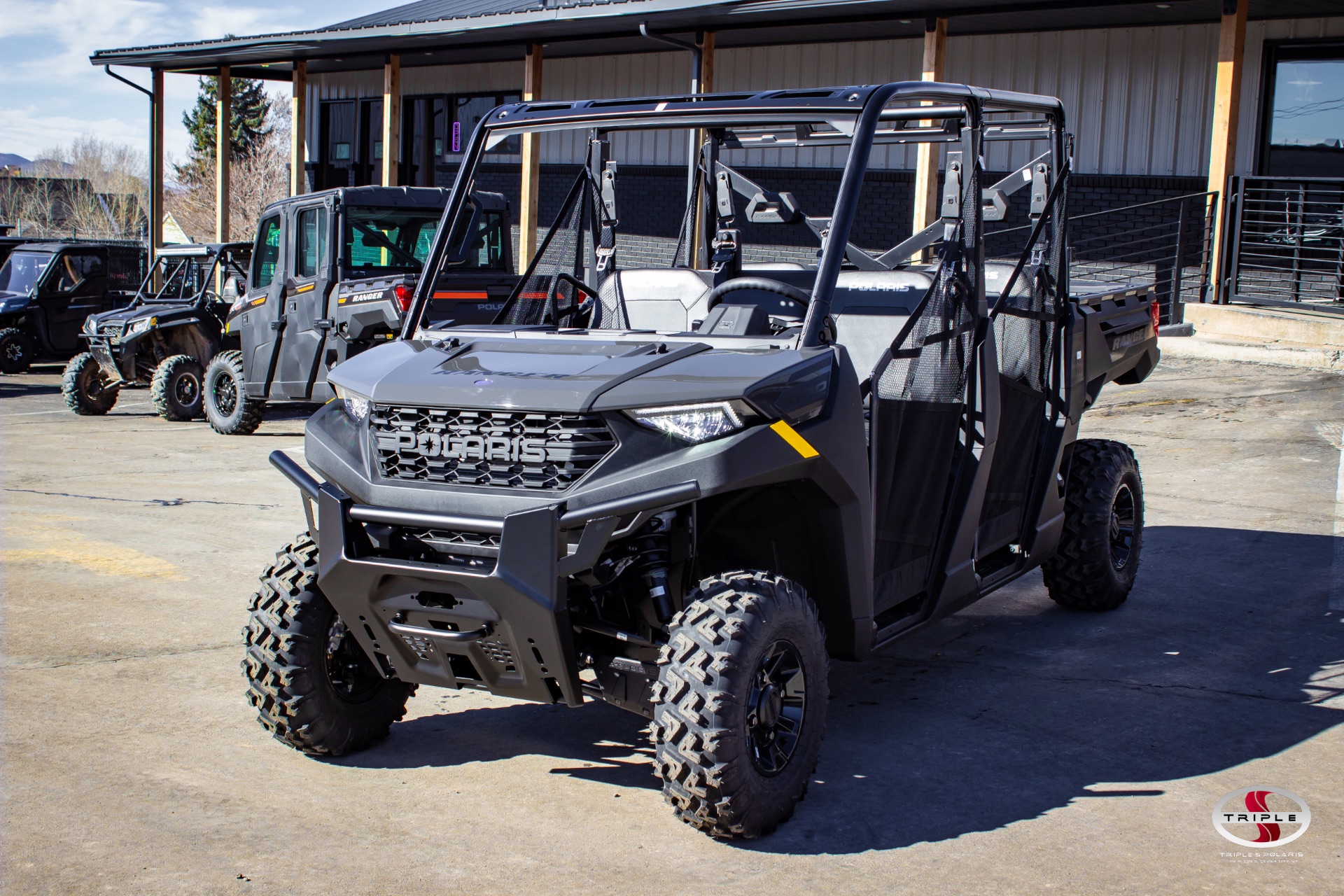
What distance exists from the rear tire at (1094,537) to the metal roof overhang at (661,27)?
357 inches

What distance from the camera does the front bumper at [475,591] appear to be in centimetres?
341

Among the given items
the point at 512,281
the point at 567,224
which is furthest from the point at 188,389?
the point at 567,224

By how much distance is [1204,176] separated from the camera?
15125mm

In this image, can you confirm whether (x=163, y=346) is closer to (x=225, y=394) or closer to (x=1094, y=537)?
(x=225, y=394)

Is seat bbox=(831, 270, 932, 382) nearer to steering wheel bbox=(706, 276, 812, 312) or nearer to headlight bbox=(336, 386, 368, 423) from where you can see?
steering wheel bbox=(706, 276, 812, 312)

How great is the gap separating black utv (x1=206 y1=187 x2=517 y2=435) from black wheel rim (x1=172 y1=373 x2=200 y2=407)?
1557 millimetres

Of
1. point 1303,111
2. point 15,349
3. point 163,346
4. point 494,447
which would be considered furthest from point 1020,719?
point 15,349

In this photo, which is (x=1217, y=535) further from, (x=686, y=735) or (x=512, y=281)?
(x=512, y=281)

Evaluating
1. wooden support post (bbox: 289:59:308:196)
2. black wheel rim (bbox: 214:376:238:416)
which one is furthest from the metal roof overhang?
black wheel rim (bbox: 214:376:238:416)

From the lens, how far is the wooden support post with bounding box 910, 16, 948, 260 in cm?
1414

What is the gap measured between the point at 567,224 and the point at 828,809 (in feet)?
9.03

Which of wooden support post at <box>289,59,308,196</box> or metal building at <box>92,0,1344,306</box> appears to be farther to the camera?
wooden support post at <box>289,59,308,196</box>

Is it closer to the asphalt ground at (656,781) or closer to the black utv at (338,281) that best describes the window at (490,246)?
the black utv at (338,281)

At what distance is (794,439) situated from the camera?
3.61m
